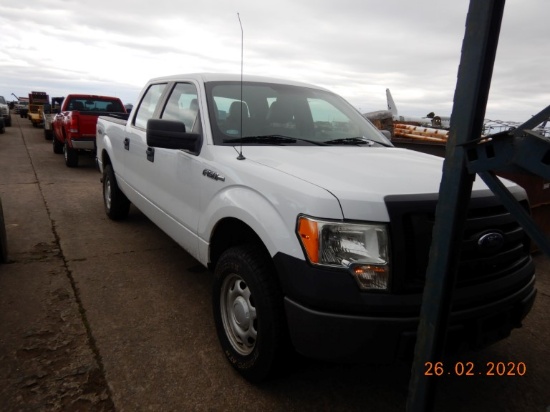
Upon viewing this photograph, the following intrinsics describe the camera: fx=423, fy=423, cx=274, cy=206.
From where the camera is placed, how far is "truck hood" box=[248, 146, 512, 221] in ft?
6.40

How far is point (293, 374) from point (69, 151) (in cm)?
949

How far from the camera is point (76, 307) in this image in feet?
10.7

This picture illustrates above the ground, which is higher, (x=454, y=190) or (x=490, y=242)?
(x=454, y=190)

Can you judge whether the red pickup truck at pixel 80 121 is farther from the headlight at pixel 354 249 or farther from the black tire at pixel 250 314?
the headlight at pixel 354 249

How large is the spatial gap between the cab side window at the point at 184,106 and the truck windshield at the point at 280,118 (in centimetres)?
20

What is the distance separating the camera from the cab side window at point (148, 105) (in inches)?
171

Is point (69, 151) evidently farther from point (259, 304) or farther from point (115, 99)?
point (259, 304)

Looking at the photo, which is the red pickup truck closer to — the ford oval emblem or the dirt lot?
the dirt lot

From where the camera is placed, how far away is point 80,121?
9.84m

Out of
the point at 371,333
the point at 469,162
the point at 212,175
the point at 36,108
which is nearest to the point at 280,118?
the point at 212,175

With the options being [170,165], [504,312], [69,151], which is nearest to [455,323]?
[504,312]

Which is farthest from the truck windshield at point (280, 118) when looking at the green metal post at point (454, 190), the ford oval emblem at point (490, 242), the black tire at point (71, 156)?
the black tire at point (71, 156)

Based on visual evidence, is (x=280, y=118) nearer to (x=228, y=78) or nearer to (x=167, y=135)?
(x=228, y=78)

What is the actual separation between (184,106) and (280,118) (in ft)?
2.96
